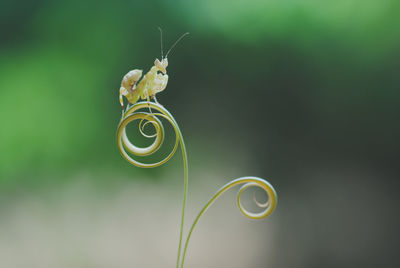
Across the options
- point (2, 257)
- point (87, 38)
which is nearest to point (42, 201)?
point (2, 257)

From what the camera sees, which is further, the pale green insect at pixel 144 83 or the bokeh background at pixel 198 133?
the bokeh background at pixel 198 133

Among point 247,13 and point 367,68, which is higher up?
point 247,13

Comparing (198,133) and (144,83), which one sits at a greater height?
(198,133)

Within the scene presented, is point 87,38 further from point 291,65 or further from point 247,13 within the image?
point 291,65

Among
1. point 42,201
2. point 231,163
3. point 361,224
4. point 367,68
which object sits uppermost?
point 367,68

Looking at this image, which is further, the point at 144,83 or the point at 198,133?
the point at 198,133

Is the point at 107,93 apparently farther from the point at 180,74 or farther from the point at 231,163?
the point at 231,163

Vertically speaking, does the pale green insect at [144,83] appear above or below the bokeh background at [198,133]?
below
